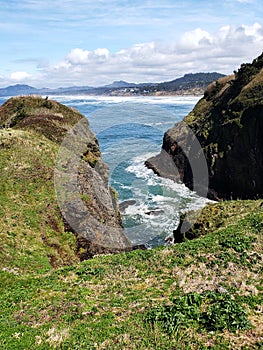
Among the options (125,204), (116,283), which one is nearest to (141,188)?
(125,204)

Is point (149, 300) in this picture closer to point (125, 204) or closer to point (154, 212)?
point (154, 212)

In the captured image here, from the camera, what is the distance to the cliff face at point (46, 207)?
1962 centimetres

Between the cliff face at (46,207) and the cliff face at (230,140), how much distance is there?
62.7 feet

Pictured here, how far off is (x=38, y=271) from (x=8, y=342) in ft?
24.0

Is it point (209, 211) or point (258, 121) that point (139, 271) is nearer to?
point (209, 211)

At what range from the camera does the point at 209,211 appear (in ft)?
86.1

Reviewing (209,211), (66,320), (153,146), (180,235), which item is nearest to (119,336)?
(66,320)

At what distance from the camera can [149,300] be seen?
12.4 metres

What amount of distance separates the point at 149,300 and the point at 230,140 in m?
37.0

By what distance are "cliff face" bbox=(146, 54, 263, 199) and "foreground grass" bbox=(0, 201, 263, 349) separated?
24.7 metres

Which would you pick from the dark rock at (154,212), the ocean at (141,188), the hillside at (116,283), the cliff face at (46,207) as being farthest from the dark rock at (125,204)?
the hillside at (116,283)

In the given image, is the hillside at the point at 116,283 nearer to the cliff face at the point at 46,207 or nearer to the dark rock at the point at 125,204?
the cliff face at the point at 46,207

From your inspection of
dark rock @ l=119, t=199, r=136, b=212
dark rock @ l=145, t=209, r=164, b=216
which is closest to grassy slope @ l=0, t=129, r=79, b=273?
dark rock @ l=119, t=199, r=136, b=212

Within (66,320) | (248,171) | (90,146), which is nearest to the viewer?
(66,320)
